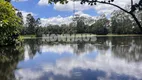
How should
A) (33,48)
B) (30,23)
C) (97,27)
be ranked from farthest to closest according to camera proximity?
(30,23), (97,27), (33,48)

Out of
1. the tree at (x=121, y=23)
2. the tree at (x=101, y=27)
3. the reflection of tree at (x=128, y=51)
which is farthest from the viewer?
the tree at (x=101, y=27)

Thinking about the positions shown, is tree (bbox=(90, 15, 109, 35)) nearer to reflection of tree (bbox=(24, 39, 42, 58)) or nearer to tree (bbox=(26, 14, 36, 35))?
tree (bbox=(26, 14, 36, 35))

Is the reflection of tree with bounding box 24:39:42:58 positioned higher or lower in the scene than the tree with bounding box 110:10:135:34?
lower

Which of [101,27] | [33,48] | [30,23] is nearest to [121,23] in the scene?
[101,27]

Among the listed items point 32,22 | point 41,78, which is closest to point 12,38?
point 41,78

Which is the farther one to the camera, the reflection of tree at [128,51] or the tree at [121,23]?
the tree at [121,23]

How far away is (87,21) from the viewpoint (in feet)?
497

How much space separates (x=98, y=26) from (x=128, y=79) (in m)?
113

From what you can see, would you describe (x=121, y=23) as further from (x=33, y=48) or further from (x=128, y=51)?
(x=128, y=51)

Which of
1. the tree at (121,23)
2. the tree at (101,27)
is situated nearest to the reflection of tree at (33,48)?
the tree at (121,23)

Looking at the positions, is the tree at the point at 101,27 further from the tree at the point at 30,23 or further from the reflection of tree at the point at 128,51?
the reflection of tree at the point at 128,51

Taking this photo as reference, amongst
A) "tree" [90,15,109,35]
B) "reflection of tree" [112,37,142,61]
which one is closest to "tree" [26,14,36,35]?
"tree" [90,15,109,35]

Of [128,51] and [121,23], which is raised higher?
[121,23]

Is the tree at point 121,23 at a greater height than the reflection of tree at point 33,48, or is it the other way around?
the tree at point 121,23
